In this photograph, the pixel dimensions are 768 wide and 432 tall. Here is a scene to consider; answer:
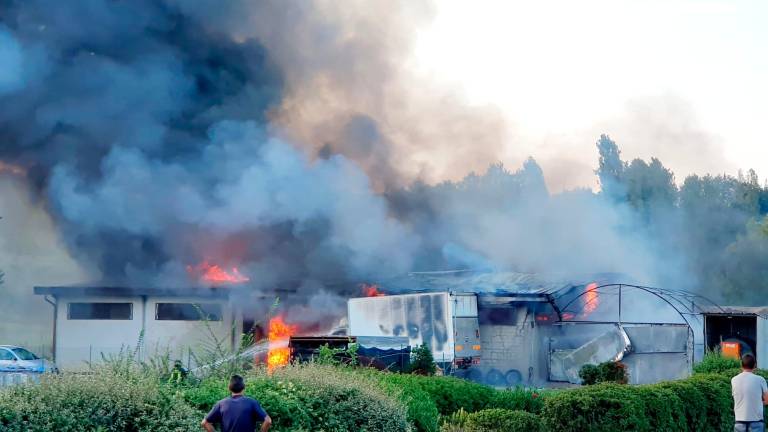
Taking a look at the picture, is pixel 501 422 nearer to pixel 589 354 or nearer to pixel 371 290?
pixel 589 354

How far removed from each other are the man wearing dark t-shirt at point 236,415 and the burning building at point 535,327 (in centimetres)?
1810

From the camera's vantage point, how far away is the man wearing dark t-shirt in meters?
9.80

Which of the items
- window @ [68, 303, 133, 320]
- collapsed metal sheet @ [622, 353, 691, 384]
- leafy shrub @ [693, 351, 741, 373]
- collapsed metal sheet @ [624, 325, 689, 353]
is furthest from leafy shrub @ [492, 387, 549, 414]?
window @ [68, 303, 133, 320]

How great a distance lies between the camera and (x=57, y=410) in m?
10.1

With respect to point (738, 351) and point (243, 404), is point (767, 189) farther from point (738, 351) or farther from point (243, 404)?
point (243, 404)

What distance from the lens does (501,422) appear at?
13.3m

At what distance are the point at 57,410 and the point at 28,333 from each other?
3211 centimetres

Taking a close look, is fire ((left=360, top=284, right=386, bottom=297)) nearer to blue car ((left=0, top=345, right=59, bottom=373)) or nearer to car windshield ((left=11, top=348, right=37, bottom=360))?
blue car ((left=0, top=345, right=59, bottom=373))

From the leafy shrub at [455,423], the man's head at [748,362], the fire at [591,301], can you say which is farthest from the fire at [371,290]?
the man's head at [748,362]

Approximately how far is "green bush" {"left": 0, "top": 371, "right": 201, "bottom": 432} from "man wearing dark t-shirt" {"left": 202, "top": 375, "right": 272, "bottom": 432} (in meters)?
0.94

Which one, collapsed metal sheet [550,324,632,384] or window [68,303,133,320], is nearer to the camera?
collapsed metal sheet [550,324,632,384]

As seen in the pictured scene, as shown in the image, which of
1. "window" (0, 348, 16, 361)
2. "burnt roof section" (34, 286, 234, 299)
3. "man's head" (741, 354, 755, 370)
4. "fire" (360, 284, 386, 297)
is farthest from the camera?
"fire" (360, 284, 386, 297)

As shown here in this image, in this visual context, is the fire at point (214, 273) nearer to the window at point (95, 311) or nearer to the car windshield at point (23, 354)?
the window at point (95, 311)

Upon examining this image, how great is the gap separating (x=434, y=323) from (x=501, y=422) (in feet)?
51.4
